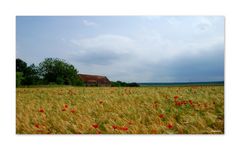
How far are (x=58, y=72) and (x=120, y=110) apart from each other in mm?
775

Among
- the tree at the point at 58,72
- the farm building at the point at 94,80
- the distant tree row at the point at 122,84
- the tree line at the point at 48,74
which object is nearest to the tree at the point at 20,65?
the tree line at the point at 48,74

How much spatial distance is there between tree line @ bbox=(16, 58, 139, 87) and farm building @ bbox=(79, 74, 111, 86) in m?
0.04

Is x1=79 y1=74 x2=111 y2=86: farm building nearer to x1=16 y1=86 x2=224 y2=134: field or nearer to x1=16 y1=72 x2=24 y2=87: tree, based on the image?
x1=16 y1=86 x2=224 y2=134: field

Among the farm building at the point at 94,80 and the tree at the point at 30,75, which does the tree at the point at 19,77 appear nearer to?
the tree at the point at 30,75

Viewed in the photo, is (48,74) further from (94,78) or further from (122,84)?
(122,84)

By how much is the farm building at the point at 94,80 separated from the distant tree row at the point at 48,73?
0.18ft

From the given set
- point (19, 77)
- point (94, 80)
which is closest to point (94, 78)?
point (94, 80)

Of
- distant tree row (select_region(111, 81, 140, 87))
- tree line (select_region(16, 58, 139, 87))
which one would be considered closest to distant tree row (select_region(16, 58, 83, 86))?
tree line (select_region(16, 58, 139, 87))

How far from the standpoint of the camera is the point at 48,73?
4070mm

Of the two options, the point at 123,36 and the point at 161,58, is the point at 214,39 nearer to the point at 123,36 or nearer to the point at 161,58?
the point at 161,58

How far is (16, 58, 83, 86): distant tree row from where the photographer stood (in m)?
4.00

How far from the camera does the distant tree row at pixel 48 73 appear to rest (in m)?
4.00
